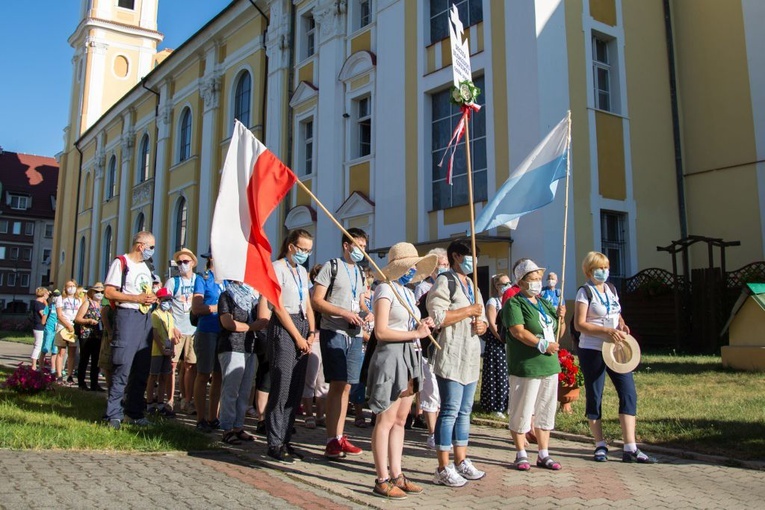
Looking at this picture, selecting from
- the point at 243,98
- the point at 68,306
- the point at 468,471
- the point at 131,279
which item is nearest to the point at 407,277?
the point at 468,471

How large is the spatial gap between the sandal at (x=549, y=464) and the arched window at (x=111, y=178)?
3710 centimetres

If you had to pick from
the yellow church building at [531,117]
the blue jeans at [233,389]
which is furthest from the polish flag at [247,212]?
the yellow church building at [531,117]

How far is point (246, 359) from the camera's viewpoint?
6.53 meters

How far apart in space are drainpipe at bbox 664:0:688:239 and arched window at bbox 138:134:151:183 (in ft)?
82.1

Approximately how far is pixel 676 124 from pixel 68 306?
14710 mm

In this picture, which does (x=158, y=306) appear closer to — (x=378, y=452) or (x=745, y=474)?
(x=378, y=452)

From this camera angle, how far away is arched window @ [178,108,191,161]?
99.9 feet

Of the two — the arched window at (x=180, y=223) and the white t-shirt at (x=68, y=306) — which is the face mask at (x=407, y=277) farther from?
the arched window at (x=180, y=223)

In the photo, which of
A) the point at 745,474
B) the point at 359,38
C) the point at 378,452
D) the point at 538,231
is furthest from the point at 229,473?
the point at 359,38

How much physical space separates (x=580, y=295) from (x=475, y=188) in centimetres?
1045

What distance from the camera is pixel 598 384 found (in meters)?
6.00

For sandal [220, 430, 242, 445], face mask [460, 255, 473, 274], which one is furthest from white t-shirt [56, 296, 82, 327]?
face mask [460, 255, 473, 274]

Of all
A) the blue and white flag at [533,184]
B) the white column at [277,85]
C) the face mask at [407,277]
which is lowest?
the face mask at [407,277]

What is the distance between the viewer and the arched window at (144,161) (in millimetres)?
34938
